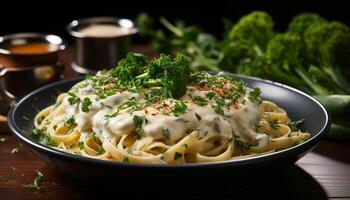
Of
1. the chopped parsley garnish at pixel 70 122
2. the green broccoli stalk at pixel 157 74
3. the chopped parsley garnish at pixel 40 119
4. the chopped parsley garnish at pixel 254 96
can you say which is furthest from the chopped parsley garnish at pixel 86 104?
the chopped parsley garnish at pixel 254 96

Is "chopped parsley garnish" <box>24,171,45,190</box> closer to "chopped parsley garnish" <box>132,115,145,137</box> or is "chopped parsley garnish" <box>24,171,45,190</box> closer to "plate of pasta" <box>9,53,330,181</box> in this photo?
"plate of pasta" <box>9,53,330,181</box>

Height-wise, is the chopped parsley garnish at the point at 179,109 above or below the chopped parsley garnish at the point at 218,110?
above

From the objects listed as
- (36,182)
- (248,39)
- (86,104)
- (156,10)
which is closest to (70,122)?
(86,104)

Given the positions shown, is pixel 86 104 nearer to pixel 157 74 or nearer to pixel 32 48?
pixel 157 74

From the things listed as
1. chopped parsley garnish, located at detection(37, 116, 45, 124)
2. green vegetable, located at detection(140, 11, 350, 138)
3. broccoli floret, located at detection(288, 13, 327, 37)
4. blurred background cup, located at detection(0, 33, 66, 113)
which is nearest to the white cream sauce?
chopped parsley garnish, located at detection(37, 116, 45, 124)

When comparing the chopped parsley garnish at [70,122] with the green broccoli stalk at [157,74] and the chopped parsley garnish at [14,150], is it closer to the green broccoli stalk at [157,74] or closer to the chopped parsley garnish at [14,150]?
the green broccoli stalk at [157,74]
